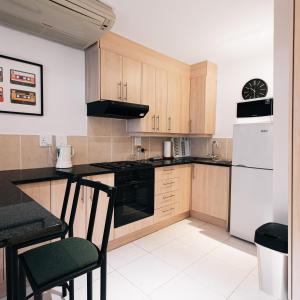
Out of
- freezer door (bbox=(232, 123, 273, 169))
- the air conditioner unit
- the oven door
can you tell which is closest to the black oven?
the oven door

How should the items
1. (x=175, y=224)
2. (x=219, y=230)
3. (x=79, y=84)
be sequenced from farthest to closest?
(x=175, y=224) → (x=219, y=230) → (x=79, y=84)

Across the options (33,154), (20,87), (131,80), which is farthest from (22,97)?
(131,80)

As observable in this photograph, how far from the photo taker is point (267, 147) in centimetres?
220

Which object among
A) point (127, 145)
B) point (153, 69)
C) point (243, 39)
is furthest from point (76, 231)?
point (243, 39)

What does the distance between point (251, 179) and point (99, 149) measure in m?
Answer: 1.82

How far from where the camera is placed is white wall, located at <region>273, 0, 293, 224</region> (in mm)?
1581

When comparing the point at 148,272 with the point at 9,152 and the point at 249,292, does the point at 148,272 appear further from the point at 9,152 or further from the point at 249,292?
the point at 9,152

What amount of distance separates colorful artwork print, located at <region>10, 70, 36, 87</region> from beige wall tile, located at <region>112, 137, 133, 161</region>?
110 centimetres

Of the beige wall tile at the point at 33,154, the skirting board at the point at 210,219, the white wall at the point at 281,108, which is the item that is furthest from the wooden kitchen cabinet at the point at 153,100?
the white wall at the point at 281,108

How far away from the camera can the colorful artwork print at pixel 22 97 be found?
1.94 m

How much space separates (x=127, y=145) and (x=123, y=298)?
1.77 m

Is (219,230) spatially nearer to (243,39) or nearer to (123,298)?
(123,298)

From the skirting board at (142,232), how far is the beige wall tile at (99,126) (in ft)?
4.10

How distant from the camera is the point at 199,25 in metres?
2.15
